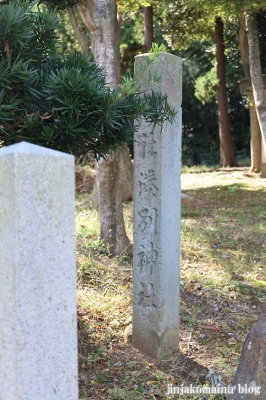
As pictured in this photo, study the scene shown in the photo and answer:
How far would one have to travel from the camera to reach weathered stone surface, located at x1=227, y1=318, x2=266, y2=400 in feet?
12.0

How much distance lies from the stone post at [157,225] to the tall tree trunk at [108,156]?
1688mm

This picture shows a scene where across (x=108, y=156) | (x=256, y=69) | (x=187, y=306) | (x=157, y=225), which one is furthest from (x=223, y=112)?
(x=157, y=225)

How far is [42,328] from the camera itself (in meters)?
2.00

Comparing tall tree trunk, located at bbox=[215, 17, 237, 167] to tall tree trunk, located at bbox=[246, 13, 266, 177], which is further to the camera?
tall tree trunk, located at bbox=[215, 17, 237, 167]

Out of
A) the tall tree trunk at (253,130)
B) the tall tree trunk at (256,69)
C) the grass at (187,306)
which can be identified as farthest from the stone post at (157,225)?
the tall tree trunk at (253,130)

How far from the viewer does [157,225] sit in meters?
4.50

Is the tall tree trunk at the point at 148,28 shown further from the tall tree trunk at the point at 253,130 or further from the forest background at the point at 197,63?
the tall tree trunk at the point at 253,130

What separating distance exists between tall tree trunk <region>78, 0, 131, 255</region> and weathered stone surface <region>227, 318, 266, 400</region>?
10.1 ft

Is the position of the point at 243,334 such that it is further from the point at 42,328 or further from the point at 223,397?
the point at 42,328

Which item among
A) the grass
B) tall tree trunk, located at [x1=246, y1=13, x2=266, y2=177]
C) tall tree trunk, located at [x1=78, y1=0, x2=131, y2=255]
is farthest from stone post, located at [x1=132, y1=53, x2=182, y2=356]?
tall tree trunk, located at [x1=246, y1=13, x2=266, y2=177]

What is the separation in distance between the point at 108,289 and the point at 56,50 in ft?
10.3

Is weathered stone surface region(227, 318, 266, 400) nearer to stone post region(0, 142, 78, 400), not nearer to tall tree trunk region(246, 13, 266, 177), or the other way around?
stone post region(0, 142, 78, 400)

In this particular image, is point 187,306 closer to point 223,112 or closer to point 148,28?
point 148,28

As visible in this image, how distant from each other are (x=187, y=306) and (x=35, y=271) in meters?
4.05
